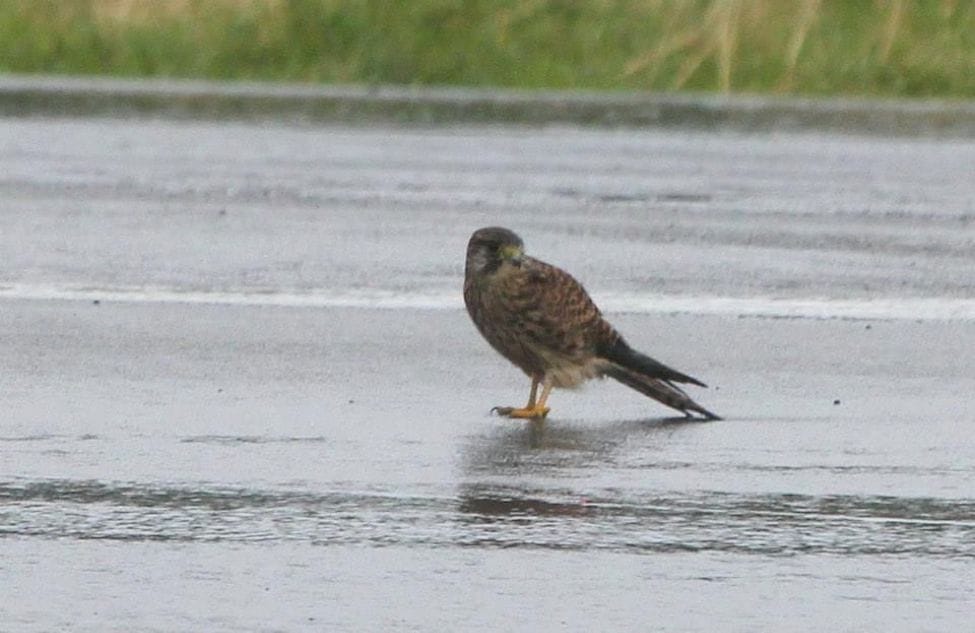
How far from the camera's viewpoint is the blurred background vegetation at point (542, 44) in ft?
70.6

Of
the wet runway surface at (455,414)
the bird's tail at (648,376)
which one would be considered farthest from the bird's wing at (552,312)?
the wet runway surface at (455,414)

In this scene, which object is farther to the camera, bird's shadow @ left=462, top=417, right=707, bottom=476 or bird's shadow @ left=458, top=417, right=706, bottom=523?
bird's shadow @ left=462, top=417, right=707, bottom=476

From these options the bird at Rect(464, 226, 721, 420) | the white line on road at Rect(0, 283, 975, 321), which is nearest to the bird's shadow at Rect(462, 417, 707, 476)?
the bird at Rect(464, 226, 721, 420)

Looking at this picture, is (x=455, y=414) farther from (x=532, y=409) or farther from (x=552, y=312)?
(x=552, y=312)

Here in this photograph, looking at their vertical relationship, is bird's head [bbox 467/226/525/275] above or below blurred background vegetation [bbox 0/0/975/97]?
below

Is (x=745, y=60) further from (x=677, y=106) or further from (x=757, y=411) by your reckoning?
(x=757, y=411)

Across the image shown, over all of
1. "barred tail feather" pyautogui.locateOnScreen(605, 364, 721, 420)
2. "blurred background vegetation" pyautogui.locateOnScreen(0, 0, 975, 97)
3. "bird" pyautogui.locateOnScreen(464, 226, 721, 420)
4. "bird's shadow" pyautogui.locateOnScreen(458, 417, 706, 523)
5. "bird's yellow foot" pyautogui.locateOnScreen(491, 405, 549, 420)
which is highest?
"blurred background vegetation" pyautogui.locateOnScreen(0, 0, 975, 97)

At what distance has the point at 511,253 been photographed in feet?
25.0

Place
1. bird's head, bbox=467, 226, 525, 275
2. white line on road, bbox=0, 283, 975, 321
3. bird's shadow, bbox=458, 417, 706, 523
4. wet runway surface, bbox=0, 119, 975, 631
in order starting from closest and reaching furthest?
wet runway surface, bbox=0, 119, 975, 631, bird's shadow, bbox=458, 417, 706, 523, bird's head, bbox=467, 226, 525, 275, white line on road, bbox=0, 283, 975, 321

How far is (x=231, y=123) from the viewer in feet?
60.0

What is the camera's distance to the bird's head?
761cm

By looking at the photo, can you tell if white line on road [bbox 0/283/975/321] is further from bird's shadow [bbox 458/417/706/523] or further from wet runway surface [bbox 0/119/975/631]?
bird's shadow [bbox 458/417/706/523]

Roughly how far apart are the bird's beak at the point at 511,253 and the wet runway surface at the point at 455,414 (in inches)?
19.8

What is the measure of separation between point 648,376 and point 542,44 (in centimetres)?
1542
